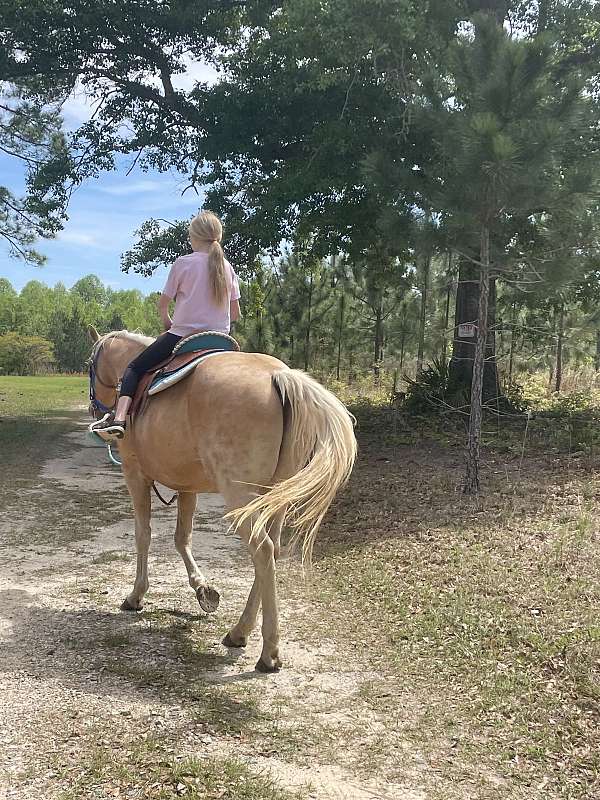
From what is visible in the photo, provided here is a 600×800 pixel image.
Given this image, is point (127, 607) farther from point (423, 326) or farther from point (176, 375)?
point (423, 326)

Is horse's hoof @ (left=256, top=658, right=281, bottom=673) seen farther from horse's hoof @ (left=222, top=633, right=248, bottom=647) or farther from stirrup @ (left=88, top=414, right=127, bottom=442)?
stirrup @ (left=88, top=414, right=127, bottom=442)

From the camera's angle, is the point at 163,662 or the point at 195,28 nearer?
the point at 163,662

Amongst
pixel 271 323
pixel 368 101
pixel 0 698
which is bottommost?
pixel 0 698

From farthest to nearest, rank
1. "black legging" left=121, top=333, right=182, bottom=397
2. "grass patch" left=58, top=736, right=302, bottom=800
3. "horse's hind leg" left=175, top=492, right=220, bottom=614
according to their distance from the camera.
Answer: "horse's hind leg" left=175, top=492, right=220, bottom=614 < "black legging" left=121, top=333, right=182, bottom=397 < "grass patch" left=58, top=736, right=302, bottom=800

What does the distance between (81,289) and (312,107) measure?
110291 millimetres

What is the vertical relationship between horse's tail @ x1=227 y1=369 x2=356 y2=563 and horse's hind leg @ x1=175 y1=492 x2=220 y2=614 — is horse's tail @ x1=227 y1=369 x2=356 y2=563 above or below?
above

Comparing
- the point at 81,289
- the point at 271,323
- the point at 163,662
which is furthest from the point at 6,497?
the point at 81,289

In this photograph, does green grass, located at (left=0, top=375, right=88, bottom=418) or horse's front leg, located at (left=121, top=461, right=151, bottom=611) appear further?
green grass, located at (left=0, top=375, right=88, bottom=418)

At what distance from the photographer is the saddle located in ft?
14.1

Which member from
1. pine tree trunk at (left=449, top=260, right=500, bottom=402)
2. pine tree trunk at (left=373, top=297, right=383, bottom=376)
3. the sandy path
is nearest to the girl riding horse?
the sandy path

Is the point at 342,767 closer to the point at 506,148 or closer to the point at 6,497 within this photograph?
the point at 506,148

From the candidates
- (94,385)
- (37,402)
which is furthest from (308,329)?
(94,385)

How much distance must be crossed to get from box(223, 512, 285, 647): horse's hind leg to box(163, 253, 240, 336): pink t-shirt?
4.68ft

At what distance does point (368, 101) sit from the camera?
1052 centimetres
